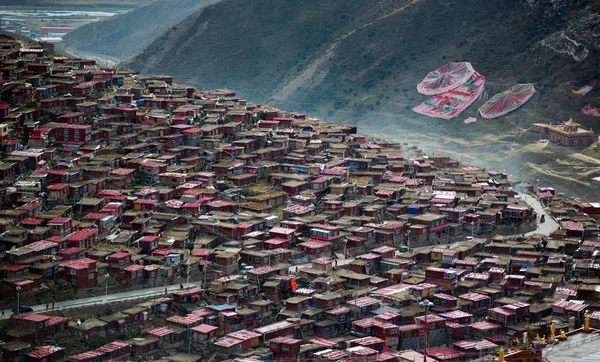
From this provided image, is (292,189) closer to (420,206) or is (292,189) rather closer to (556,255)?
(420,206)

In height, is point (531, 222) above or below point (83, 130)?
below

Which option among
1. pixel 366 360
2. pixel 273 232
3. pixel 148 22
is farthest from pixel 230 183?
pixel 148 22

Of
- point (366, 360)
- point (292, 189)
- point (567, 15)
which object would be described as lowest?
point (366, 360)

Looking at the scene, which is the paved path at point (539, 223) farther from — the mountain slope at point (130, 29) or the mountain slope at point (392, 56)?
the mountain slope at point (130, 29)

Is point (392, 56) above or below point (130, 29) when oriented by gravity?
below

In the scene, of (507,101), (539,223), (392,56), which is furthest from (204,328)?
(392,56)

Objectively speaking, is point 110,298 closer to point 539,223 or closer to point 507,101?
point 539,223

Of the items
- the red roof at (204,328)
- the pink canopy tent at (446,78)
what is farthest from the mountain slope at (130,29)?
the red roof at (204,328)

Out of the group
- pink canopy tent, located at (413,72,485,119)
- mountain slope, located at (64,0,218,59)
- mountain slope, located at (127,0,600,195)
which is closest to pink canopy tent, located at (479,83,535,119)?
mountain slope, located at (127,0,600,195)
